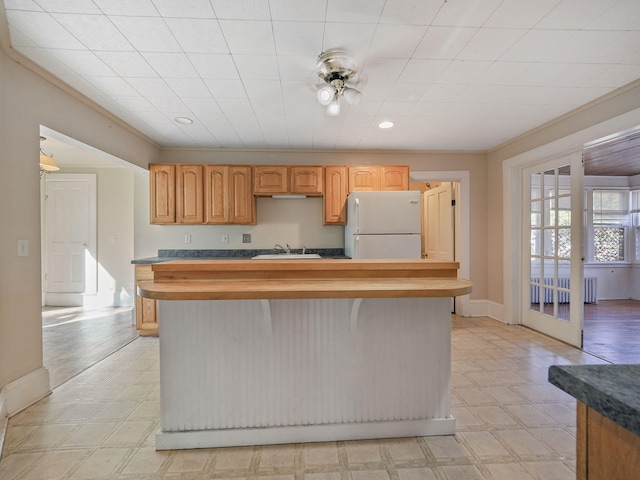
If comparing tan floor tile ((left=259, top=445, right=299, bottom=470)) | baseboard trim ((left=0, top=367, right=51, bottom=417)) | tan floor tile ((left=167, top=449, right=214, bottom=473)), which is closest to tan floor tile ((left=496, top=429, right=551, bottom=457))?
tan floor tile ((left=259, top=445, right=299, bottom=470))

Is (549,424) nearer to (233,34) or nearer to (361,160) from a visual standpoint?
(233,34)

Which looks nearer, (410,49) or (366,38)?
(366,38)

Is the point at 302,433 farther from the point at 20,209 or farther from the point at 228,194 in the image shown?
the point at 228,194

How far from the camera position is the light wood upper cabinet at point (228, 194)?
3842 millimetres

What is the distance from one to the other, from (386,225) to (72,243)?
4.93 meters

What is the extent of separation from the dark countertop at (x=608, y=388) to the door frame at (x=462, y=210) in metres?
3.89

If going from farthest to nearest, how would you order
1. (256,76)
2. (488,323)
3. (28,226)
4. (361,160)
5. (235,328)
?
(361,160) < (488,323) < (256,76) < (28,226) < (235,328)

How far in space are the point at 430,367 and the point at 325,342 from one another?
600 millimetres

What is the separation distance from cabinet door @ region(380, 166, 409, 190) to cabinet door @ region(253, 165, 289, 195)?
126 cm

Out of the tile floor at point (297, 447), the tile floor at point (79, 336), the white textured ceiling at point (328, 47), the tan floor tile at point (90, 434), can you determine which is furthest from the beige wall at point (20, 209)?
the tan floor tile at point (90, 434)

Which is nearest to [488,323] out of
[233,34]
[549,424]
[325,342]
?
[549,424]

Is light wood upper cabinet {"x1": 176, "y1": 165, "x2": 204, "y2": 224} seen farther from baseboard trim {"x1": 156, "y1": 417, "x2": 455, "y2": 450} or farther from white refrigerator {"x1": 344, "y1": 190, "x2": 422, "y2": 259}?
baseboard trim {"x1": 156, "y1": 417, "x2": 455, "y2": 450}

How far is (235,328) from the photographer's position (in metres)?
1.60

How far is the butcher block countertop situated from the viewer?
1.36 metres
